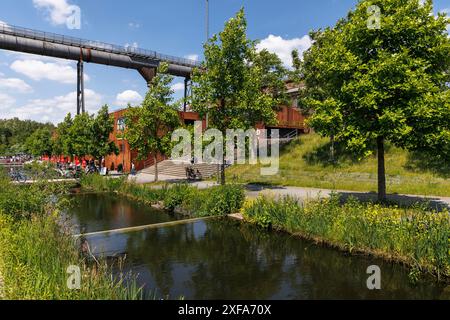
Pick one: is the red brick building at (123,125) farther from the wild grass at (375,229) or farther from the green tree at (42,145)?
the wild grass at (375,229)

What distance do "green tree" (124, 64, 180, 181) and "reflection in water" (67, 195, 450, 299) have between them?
43.9 feet

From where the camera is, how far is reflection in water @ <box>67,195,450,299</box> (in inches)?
288

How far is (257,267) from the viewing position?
895 cm

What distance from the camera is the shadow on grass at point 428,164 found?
66.0ft

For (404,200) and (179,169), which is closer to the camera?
(404,200)

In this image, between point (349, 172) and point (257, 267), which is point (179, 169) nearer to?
point (349, 172)

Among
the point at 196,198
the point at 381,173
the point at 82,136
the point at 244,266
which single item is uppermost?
the point at 82,136

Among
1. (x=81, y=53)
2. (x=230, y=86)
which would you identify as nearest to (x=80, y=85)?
(x=81, y=53)

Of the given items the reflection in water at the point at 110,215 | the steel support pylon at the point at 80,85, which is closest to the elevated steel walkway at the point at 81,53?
the steel support pylon at the point at 80,85

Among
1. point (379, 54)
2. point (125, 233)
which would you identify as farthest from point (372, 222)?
point (125, 233)

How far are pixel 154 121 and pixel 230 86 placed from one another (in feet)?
25.5

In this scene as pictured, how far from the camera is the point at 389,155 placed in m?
24.9

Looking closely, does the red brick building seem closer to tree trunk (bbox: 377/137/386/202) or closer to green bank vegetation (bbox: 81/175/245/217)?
green bank vegetation (bbox: 81/175/245/217)

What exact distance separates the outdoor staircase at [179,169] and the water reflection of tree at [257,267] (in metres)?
18.7
